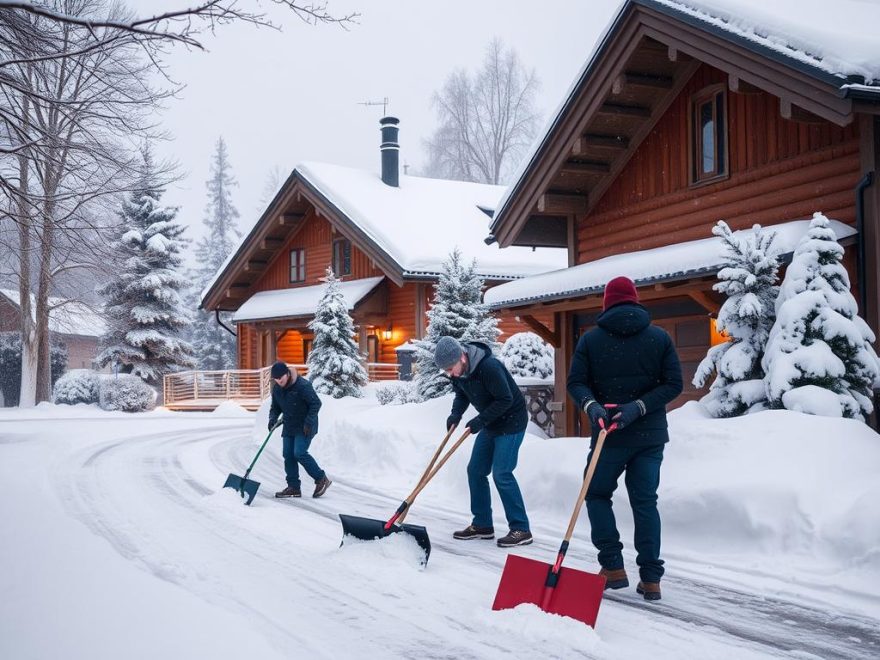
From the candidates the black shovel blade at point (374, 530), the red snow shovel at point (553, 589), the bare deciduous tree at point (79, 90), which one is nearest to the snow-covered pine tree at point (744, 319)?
the black shovel blade at point (374, 530)

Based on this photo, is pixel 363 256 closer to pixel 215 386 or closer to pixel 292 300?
pixel 292 300

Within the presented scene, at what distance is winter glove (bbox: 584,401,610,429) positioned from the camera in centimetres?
532

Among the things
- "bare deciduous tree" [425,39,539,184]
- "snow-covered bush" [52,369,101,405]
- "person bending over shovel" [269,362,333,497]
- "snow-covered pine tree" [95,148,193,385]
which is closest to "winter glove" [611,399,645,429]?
"person bending over shovel" [269,362,333,497]

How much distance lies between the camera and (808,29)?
9516 mm

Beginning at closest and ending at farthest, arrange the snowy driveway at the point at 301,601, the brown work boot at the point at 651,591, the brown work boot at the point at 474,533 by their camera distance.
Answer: the snowy driveway at the point at 301,601
the brown work boot at the point at 651,591
the brown work boot at the point at 474,533

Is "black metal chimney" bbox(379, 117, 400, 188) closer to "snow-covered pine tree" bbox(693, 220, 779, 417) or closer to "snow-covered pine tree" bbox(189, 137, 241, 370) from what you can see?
"snow-covered pine tree" bbox(189, 137, 241, 370)

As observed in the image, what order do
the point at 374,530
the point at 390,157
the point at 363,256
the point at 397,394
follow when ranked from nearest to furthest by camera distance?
the point at 374,530, the point at 397,394, the point at 363,256, the point at 390,157

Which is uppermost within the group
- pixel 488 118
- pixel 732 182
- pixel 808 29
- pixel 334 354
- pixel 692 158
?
pixel 488 118

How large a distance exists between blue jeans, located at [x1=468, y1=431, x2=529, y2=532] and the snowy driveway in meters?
0.27

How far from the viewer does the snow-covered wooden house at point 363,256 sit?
25.1 metres

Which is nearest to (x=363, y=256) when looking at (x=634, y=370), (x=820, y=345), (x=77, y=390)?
(x=77, y=390)

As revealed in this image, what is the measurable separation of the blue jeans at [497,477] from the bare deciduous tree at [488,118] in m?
40.0

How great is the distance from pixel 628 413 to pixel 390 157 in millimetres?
25903

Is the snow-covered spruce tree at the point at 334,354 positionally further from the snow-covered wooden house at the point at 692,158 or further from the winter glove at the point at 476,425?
the winter glove at the point at 476,425
